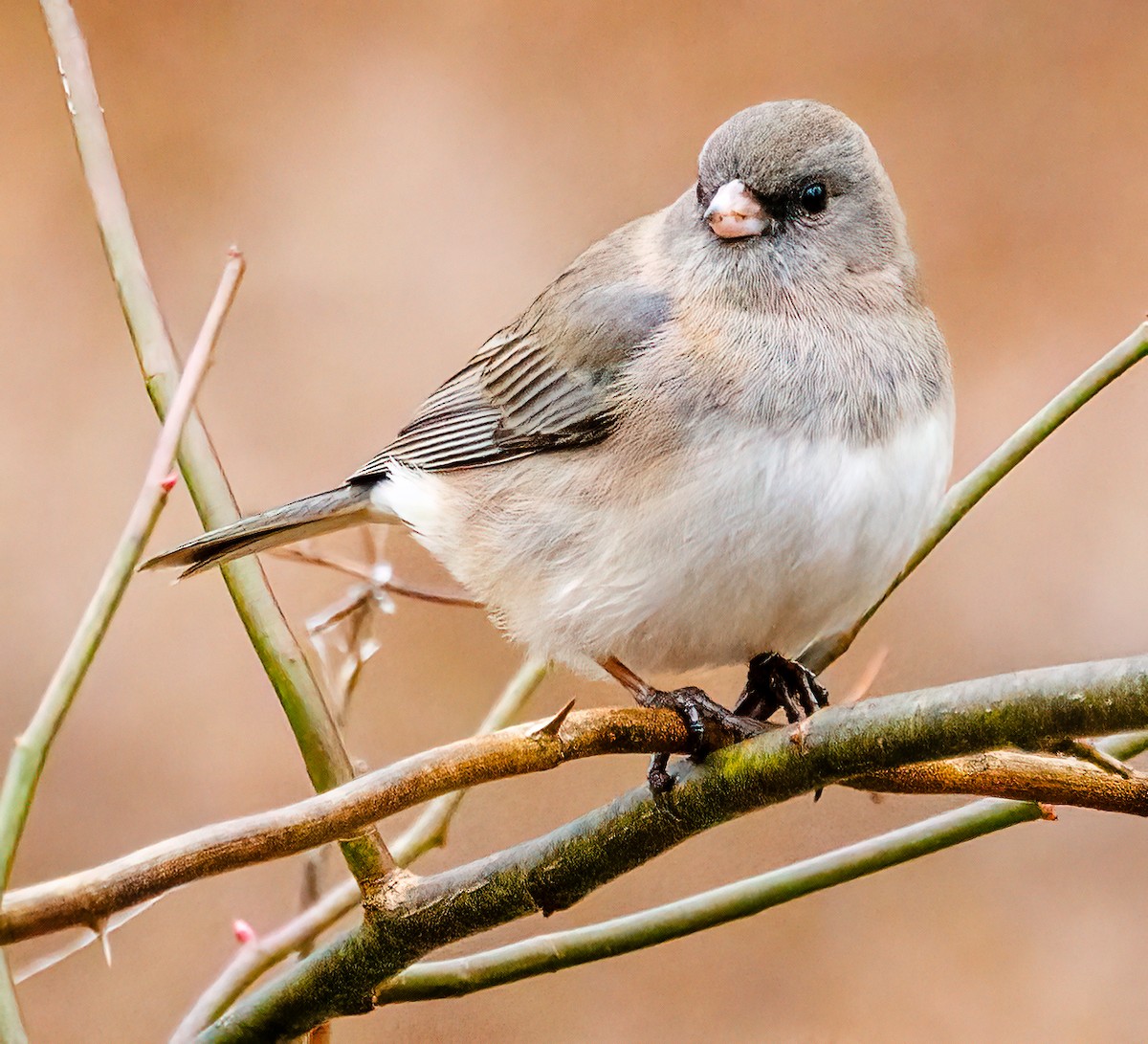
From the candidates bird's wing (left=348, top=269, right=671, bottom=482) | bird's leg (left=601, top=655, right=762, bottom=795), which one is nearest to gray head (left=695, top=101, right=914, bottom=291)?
bird's wing (left=348, top=269, right=671, bottom=482)

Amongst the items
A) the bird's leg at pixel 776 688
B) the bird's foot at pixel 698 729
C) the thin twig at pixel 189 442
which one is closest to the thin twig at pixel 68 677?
the thin twig at pixel 189 442

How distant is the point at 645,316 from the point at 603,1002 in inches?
31.1

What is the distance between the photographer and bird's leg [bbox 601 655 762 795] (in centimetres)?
70

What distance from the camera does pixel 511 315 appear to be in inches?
69.3

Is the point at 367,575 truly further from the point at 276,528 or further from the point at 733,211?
the point at 733,211

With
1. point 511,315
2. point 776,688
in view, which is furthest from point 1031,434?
point 511,315

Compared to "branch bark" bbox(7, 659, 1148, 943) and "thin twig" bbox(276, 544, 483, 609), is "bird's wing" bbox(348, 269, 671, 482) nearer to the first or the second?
"thin twig" bbox(276, 544, 483, 609)

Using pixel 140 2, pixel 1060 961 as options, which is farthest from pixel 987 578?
pixel 140 2

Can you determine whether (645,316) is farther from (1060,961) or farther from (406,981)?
(1060,961)

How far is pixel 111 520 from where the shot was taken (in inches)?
65.7

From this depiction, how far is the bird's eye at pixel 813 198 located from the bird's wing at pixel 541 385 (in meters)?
0.13

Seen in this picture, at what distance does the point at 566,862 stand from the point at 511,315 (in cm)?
120

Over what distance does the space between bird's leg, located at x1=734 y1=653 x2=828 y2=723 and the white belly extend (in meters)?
0.02

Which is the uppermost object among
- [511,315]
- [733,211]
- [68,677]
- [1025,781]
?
[511,315]
